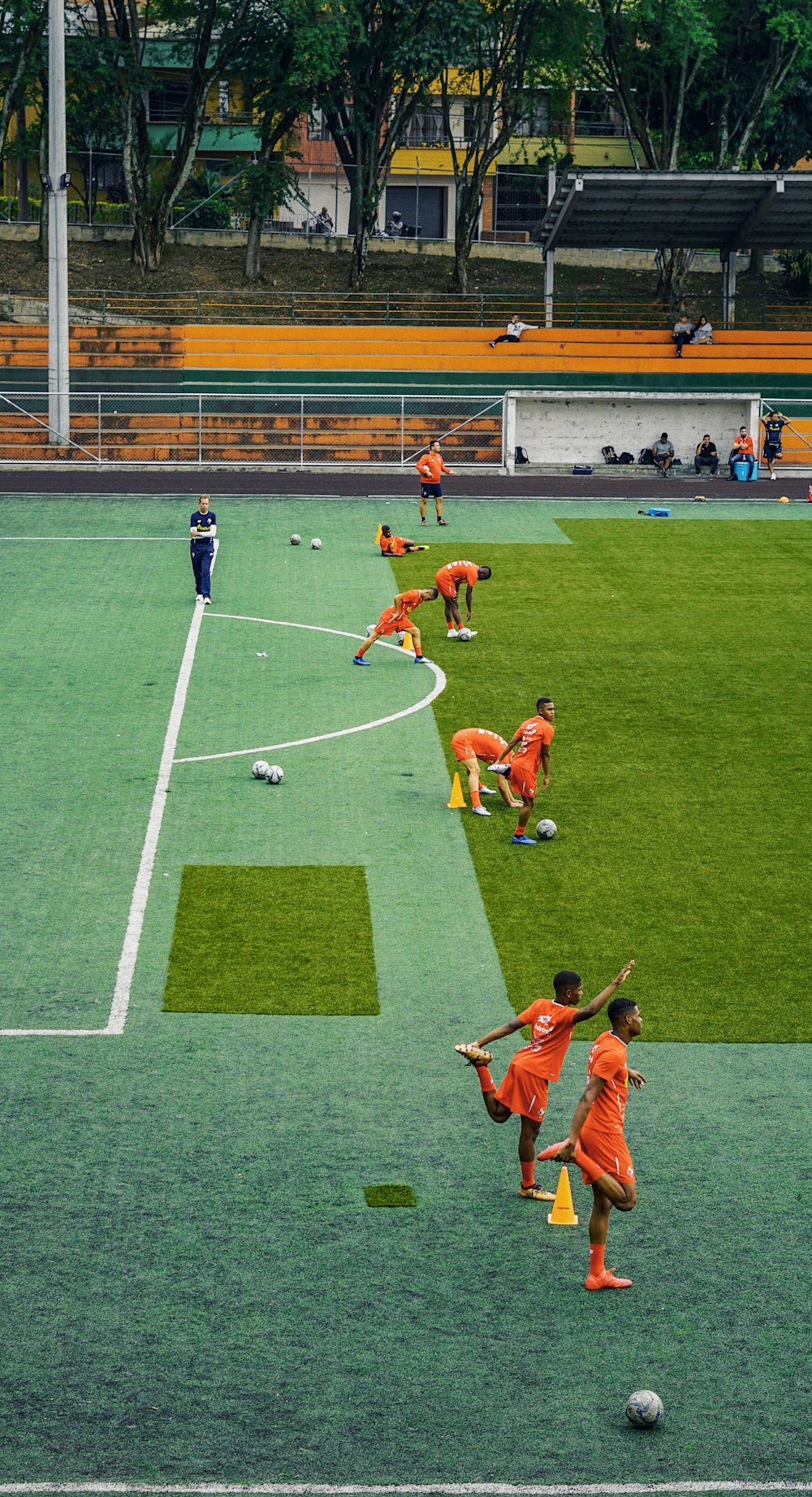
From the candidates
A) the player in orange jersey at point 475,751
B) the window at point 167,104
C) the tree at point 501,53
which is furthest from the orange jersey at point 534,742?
the window at point 167,104

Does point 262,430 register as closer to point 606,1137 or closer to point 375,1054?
point 375,1054

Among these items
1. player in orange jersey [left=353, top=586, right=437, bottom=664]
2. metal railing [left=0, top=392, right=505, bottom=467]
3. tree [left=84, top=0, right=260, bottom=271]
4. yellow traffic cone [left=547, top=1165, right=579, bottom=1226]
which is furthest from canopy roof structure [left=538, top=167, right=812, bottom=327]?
yellow traffic cone [left=547, top=1165, right=579, bottom=1226]

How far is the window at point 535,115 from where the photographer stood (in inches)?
2486

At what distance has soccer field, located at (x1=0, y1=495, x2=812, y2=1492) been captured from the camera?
929 centimetres

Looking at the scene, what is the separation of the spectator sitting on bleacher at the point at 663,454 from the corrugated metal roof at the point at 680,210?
8983mm

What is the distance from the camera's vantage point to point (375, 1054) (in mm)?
13906

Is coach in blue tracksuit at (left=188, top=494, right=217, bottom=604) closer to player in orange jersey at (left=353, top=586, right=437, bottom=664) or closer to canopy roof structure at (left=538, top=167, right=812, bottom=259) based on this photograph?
player in orange jersey at (left=353, top=586, right=437, bottom=664)

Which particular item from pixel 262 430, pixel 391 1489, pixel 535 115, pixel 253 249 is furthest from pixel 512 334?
pixel 391 1489

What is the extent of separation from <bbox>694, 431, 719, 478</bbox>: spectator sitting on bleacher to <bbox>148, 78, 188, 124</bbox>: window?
160 feet

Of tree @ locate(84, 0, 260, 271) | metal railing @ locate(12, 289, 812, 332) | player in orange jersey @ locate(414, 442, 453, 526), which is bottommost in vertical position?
player in orange jersey @ locate(414, 442, 453, 526)

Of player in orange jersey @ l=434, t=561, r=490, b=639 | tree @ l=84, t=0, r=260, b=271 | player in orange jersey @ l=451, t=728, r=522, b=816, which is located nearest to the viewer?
player in orange jersey @ l=451, t=728, r=522, b=816

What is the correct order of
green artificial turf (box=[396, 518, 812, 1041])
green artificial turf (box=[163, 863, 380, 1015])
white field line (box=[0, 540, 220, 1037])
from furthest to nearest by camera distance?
green artificial turf (box=[396, 518, 812, 1041]) < green artificial turf (box=[163, 863, 380, 1015]) < white field line (box=[0, 540, 220, 1037])

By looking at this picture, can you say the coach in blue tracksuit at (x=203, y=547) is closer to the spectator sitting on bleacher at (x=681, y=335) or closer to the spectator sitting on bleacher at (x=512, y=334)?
the spectator sitting on bleacher at (x=512, y=334)

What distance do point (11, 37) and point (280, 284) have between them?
41.2 ft
